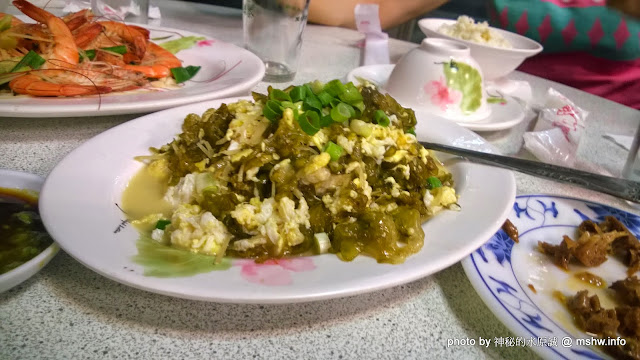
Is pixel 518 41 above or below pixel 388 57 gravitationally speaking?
above

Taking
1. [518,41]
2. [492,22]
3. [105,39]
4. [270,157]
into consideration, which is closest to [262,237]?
[270,157]

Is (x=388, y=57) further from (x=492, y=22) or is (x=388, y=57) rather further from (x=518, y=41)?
(x=492, y=22)

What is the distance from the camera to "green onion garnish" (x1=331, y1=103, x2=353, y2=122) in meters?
0.95

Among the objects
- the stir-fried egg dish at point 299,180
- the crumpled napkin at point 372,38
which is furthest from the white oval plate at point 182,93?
the crumpled napkin at point 372,38

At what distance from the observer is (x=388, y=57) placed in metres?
2.33

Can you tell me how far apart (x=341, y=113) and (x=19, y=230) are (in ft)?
2.11

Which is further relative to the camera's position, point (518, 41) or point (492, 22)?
point (492, 22)

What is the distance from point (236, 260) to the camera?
0.72m

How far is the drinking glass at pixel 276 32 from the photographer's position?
72.9 inches

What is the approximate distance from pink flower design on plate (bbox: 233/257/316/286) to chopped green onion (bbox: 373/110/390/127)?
0.42m

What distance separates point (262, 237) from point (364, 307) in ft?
0.73

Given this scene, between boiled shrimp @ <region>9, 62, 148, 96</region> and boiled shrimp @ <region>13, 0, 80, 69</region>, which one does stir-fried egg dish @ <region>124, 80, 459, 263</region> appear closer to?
boiled shrimp @ <region>9, 62, 148, 96</region>

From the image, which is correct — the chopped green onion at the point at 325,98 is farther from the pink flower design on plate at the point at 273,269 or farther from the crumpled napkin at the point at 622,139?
the crumpled napkin at the point at 622,139

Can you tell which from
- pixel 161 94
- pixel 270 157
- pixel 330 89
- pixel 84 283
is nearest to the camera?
pixel 84 283
